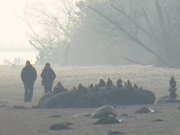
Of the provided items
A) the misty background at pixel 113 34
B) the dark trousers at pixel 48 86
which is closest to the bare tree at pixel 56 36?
the misty background at pixel 113 34

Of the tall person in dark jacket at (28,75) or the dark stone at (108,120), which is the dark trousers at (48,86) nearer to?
the tall person in dark jacket at (28,75)

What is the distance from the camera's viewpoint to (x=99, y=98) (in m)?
28.6

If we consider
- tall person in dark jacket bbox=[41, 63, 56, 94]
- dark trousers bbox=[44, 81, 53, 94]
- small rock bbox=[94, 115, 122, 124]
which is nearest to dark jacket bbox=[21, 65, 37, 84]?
tall person in dark jacket bbox=[41, 63, 56, 94]

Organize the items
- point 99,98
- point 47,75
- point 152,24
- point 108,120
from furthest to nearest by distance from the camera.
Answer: point 152,24
point 47,75
point 99,98
point 108,120

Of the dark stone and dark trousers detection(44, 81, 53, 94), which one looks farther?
dark trousers detection(44, 81, 53, 94)

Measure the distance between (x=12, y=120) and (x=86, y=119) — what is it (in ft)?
8.40

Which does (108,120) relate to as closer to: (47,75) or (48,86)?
(47,75)

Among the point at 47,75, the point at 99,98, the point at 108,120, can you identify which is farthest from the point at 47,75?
the point at 108,120

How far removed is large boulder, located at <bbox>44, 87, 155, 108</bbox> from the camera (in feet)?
93.9

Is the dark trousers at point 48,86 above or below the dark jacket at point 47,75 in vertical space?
below

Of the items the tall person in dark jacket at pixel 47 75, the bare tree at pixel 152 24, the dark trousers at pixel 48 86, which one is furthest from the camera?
the bare tree at pixel 152 24

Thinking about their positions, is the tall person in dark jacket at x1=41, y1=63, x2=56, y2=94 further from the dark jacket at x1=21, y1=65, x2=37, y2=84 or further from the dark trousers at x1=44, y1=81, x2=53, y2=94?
the dark jacket at x1=21, y1=65, x2=37, y2=84

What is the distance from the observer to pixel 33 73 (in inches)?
1358

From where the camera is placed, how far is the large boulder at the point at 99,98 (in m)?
28.6
